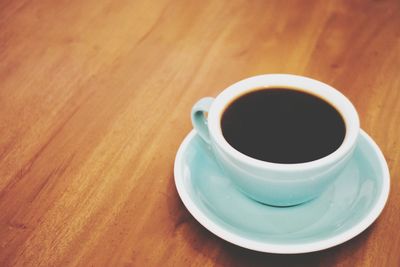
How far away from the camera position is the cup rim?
1.51 ft

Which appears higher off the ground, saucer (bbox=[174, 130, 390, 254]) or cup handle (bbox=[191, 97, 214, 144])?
cup handle (bbox=[191, 97, 214, 144])

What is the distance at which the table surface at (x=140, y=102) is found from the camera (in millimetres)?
505

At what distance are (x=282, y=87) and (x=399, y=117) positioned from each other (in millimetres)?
214

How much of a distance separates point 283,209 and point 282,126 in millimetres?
109

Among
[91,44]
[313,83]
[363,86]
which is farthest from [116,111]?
[363,86]

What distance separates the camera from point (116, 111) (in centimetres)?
70

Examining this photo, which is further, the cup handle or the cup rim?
the cup handle

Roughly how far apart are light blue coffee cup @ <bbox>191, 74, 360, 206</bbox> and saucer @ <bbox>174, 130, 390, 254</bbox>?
0.9 inches

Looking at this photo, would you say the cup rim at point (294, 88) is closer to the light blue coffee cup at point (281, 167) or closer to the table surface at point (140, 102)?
the light blue coffee cup at point (281, 167)

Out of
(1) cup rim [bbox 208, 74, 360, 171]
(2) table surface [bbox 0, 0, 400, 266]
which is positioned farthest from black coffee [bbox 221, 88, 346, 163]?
(2) table surface [bbox 0, 0, 400, 266]

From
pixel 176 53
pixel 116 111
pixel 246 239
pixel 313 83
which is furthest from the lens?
pixel 176 53

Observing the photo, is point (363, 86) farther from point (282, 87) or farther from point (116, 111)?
point (116, 111)

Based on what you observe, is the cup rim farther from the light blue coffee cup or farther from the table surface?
the table surface

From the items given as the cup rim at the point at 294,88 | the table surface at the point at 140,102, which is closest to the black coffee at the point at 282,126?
the cup rim at the point at 294,88
